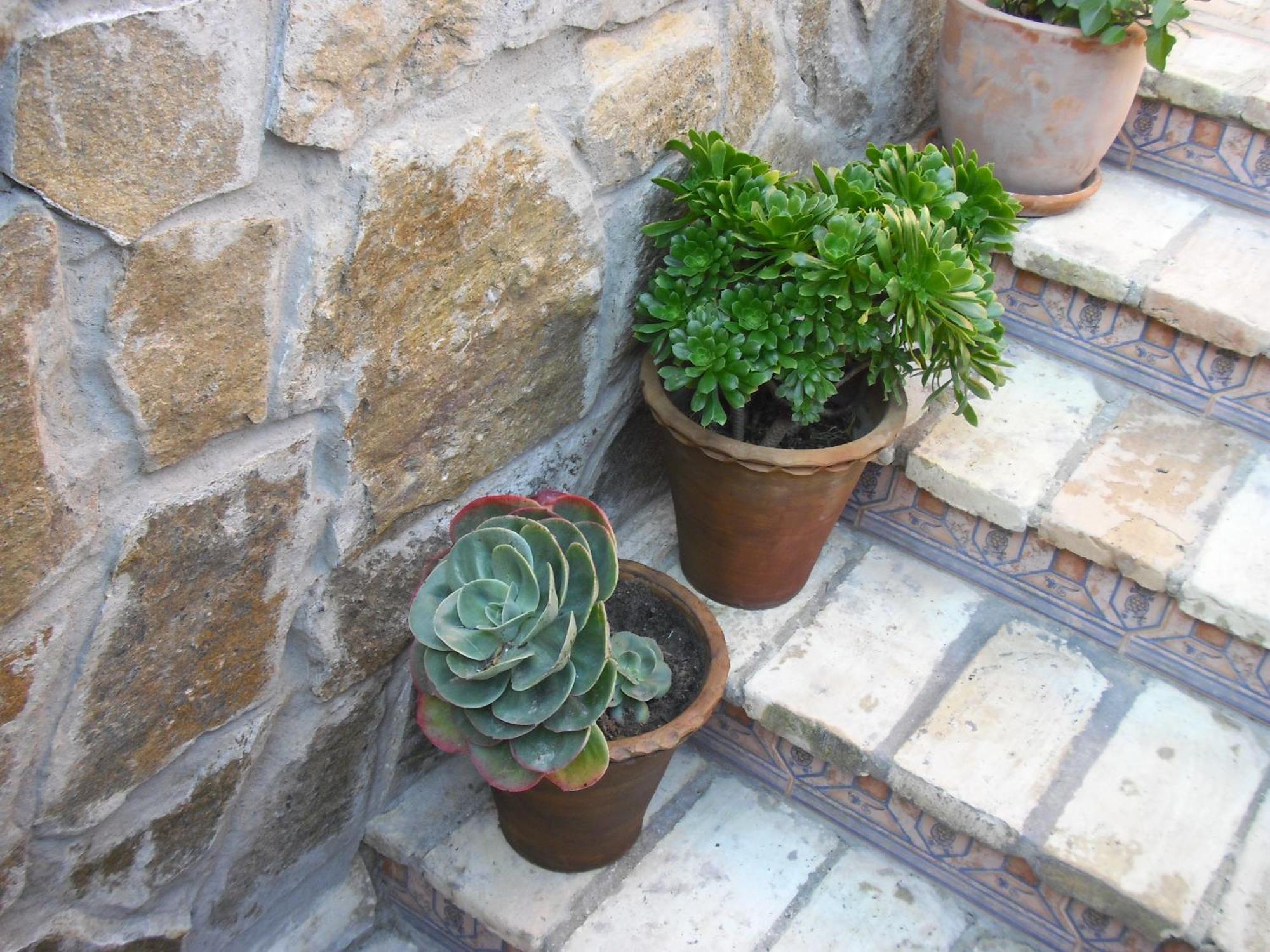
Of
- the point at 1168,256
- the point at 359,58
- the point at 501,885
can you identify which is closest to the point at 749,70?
the point at 359,58

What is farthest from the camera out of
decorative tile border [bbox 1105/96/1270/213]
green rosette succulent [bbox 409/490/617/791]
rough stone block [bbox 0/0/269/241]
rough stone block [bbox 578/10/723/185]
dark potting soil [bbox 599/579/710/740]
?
decorative tile border [bbox 1105/96/1270/213]

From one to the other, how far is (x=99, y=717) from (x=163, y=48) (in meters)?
0.62

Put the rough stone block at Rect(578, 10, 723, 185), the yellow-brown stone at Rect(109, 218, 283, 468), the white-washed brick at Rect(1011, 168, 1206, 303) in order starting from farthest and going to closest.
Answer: the white-washed brick at Rect(1011, 168, 1206, 303) < the rough stone block at Rect(578, 10, 723, 185) < the yellow-brown stone at Rect(109, 218, 283, 468)

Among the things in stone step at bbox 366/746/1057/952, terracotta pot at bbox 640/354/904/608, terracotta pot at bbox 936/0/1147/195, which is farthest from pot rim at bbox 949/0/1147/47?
stone step at bbox 366/746/1057/952

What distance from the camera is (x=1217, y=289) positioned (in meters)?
1.78

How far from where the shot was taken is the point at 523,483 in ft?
4.95

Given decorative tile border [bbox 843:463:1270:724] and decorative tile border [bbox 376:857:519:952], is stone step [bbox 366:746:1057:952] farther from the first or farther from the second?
decorative tile border [bbox 843:463:1270:724]

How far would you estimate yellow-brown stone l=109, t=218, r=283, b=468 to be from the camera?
0.94 meters

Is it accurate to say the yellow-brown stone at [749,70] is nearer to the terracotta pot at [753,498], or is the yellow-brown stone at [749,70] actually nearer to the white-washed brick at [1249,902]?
the terracotta pot at [753,498]

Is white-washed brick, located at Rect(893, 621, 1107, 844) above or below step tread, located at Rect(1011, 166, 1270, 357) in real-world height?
below

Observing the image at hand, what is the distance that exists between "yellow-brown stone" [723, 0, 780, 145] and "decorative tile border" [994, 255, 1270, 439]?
55 centimetres

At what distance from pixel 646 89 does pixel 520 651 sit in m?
0.68

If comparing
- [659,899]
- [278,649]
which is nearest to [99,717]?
[278,649]

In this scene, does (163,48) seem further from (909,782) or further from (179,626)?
(909,782)
